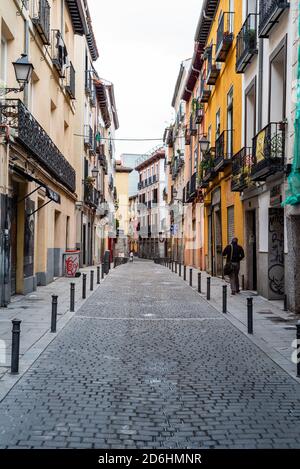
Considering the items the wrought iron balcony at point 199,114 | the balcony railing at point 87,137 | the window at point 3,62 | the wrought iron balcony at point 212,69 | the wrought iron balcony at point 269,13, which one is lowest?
the window at point 3,62

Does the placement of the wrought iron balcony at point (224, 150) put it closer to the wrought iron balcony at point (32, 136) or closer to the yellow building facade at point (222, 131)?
the yellow building facade at point (222, 131)

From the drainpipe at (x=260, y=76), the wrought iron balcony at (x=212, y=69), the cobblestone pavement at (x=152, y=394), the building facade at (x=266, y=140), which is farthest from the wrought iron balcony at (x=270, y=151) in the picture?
the wrought iron balcony at (x=212, y=69)

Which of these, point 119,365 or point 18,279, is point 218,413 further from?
point 18,279

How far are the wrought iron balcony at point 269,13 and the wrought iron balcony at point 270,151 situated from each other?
97.5 inches

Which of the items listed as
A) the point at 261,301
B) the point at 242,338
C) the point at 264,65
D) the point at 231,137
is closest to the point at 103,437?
the point at 242,338

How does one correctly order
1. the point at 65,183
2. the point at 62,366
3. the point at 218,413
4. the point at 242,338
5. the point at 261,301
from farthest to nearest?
the point at 65,183
the point at 261,301
the point at 242,338
the point at 62,366
the point at 218,413

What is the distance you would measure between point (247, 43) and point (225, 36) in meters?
4.19

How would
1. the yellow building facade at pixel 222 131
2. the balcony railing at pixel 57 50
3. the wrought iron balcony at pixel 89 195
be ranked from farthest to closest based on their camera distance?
the wrought iron balcony at pixel 89 195, the yellow building facade at pixel 222 131, the balcony railing at pixel 57 50

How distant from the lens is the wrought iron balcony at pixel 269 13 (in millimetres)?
12141

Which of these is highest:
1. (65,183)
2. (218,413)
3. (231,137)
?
(231,137)

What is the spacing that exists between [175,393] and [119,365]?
1436 millimetres

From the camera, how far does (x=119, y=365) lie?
7.10m

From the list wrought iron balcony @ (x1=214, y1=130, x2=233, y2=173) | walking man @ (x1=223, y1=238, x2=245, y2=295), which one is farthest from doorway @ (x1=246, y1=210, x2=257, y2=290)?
wrought iron balcony @ (x1=214, y1=130, x2=233, y2=173)

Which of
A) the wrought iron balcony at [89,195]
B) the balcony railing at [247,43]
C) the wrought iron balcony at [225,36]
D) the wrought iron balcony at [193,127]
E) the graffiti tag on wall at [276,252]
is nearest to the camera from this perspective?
the graffiti tag on wall at [276,252]
